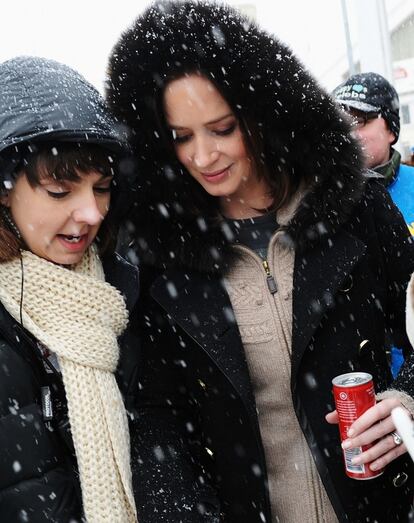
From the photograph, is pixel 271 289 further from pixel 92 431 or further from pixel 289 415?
pixel 92 431

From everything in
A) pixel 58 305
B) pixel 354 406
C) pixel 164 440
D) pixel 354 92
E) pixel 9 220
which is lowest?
pixel 164 440

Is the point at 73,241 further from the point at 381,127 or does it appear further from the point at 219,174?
the point at 381,127

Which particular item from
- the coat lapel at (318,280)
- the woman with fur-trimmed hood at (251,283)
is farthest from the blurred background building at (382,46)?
the coat lapel at (318,280)

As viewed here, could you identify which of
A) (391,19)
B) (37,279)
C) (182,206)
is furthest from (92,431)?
(391,19)

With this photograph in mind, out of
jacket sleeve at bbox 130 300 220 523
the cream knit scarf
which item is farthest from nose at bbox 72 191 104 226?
jacket sleeve at bbox 130 300 220 523

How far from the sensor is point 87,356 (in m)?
1.84

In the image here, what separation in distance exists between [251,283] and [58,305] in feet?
2.01

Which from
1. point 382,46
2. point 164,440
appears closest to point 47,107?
point 164,440

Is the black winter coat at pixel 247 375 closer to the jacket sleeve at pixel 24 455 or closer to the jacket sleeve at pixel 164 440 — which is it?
the jacket sleeve at pixel 164 440

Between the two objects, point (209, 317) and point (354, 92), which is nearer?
point (209, 317)

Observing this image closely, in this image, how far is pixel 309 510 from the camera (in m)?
1.90

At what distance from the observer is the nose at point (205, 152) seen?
1.95 meters

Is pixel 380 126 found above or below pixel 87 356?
above

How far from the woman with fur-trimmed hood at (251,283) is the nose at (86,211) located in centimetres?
24
